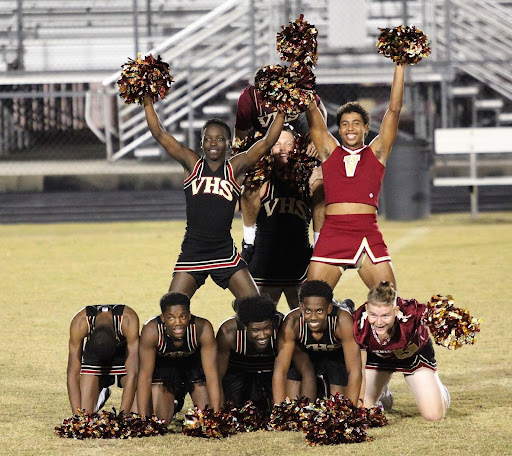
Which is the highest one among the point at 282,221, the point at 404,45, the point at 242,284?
the point at 404,45

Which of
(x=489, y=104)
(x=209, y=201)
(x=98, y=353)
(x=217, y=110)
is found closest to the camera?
(x=98, y=353)

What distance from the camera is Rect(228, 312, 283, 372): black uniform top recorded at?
513 centimetres

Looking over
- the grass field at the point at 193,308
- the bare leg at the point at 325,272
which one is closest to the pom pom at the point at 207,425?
the grass field at the point at 193,308

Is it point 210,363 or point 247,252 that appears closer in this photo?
point 210,363

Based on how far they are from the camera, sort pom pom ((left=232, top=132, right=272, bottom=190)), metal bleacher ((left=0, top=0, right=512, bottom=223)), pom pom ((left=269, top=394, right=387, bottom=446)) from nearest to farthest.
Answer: pom pom ((left=269, top=394, right=387, bottom=446))
pom pom ((left=232, top=132, right=272, bottom=190))
metal bleacher ((left=0, top=0, right=512, bottom=223))

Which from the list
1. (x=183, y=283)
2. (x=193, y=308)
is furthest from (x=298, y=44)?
(x=193, y=308)

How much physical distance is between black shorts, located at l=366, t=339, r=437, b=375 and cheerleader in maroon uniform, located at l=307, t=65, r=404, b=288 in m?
0.42

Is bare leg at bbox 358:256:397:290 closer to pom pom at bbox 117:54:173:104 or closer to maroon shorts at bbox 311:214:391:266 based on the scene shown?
maroon shorts at bbox 311:214:391:266

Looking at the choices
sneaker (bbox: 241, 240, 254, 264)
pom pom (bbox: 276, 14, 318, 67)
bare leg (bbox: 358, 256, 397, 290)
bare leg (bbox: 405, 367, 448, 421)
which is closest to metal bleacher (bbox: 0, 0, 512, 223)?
sneaker (bbox: 241, 240, 254, 264)

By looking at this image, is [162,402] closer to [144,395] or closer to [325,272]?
[144,395]

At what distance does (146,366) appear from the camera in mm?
4961

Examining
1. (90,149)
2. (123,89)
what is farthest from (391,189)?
(123,89)

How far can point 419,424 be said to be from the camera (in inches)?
199

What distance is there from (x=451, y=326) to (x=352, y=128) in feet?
3.97
